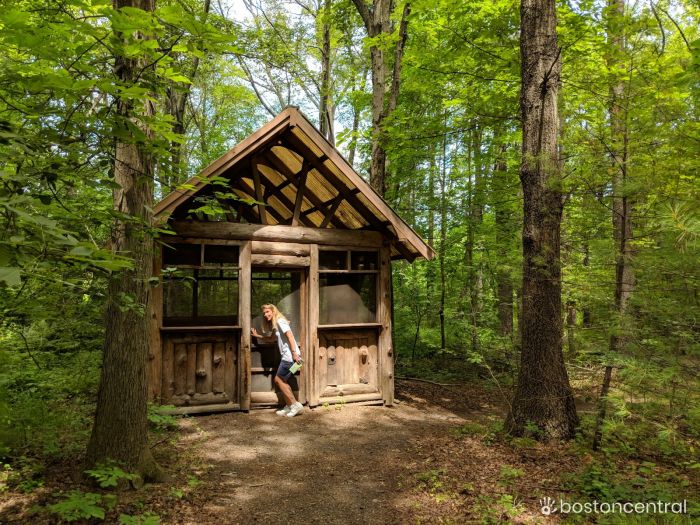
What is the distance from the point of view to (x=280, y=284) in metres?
9.31

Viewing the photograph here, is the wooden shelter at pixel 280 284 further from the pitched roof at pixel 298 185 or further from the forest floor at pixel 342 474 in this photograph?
the forest floor at pixel 342 474

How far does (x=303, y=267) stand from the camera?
8258 mm

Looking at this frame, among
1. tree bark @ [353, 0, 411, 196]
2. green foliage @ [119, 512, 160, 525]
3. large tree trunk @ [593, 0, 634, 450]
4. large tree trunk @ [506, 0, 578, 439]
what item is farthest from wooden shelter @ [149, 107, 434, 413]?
large tree trunk @ [593, 0, 634, 450]

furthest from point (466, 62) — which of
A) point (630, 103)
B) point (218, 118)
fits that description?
point (218, 118)

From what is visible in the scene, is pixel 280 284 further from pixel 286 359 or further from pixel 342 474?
pixel 342 474

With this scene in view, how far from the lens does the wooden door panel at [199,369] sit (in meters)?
7.36

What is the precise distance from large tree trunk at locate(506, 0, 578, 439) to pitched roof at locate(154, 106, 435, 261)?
292 cm

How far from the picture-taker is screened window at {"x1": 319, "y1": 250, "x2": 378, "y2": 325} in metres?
8.46

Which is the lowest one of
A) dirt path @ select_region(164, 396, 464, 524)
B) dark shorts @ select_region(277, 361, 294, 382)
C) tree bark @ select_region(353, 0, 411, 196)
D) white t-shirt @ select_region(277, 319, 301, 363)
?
dirt path @ select_region(164, 396, 464, 524)

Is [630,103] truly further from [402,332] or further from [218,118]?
[218,118]

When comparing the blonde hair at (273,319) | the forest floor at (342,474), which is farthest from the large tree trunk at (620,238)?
the blonde hair at (273,319)

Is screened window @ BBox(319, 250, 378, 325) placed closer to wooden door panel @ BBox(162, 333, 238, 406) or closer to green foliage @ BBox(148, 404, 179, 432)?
wooden door panel @ BBox(162, 333, 238, 406)

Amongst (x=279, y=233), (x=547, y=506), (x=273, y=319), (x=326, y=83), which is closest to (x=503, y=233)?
(x=279, y=233)

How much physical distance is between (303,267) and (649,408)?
18.8 ft
